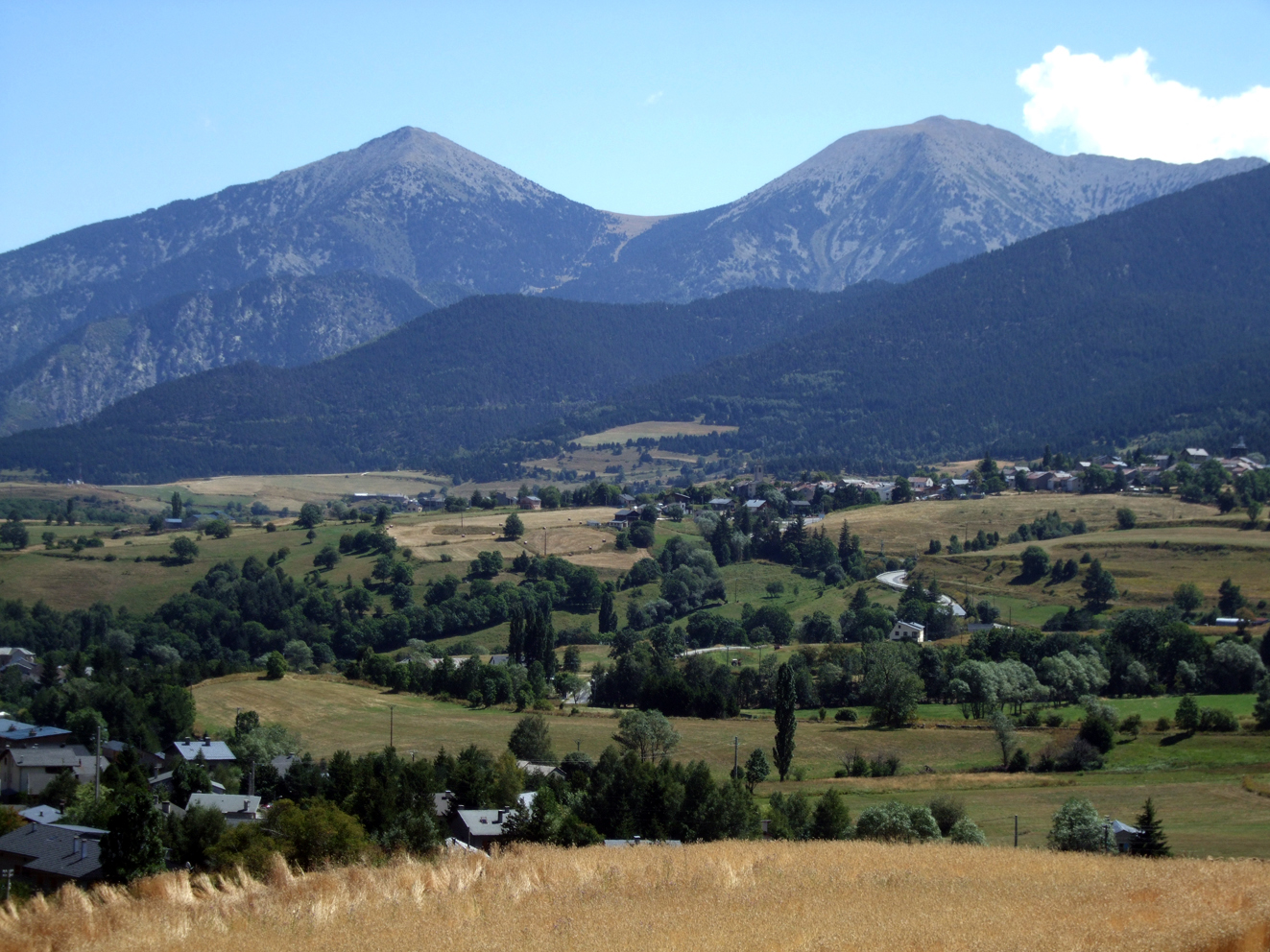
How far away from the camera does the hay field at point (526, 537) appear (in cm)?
13112

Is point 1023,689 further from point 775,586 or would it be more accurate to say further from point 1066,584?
point 775,586

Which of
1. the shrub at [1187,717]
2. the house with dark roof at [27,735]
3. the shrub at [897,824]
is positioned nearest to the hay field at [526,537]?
the house with dark roof at [27,735]

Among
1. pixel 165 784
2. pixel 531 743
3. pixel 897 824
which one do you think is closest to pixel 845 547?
pixel 531 743

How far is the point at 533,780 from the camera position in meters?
52.5

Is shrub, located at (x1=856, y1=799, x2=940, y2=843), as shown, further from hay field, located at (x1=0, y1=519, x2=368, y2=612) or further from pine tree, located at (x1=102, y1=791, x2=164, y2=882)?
hay field, located at (x1=0, y1=519, x2=368, y2=612)

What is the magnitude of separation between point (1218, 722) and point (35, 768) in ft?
184

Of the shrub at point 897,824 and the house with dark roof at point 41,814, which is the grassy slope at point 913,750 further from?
the house with dark roof at point 41,814

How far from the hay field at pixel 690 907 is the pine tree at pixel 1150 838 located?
5598 millimetres

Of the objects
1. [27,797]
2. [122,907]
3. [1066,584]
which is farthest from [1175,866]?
[1066,584]

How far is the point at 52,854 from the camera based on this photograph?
40.5 metres

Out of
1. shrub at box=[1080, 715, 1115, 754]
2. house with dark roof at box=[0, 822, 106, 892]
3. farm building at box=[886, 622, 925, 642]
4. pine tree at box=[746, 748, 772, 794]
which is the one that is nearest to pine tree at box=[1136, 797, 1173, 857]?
pine tree at box=[746, 748, 772, 794]

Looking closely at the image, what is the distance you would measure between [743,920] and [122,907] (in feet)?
44.6

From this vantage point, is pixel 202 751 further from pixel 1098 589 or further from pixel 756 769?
pixel 1098 589

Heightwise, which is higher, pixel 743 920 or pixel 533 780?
pixel 743 920
